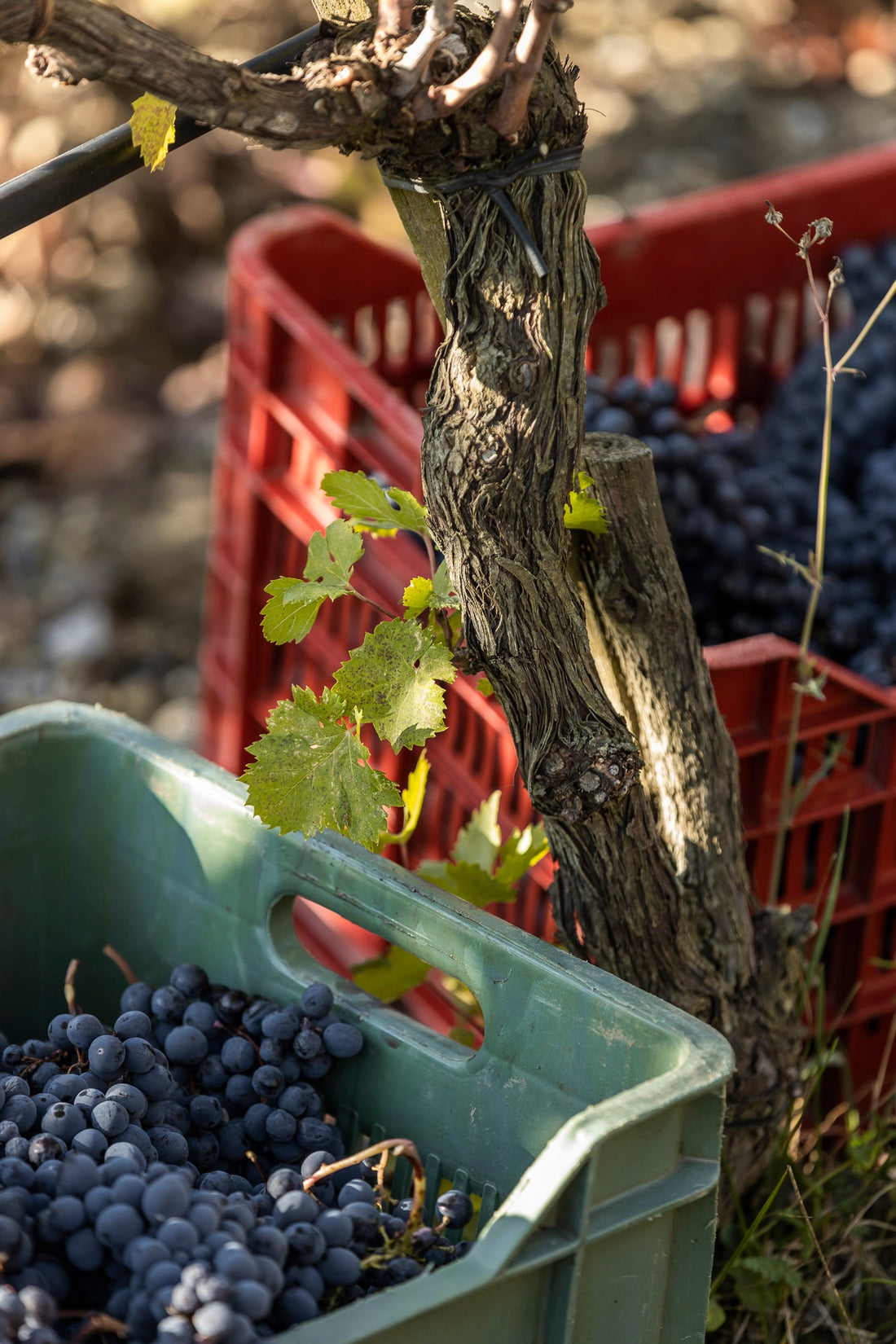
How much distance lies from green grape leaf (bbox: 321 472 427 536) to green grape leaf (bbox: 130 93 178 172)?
298 mm

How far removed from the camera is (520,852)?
1163mm

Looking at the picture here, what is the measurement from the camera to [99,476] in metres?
3.23

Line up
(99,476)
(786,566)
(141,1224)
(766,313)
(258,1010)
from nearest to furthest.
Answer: (141,1224)
(258,1010)
(786,566)
(766,313)
(99,476)

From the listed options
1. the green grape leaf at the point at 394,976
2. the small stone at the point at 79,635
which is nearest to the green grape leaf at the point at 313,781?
the green grape leaf at the point at 394,976

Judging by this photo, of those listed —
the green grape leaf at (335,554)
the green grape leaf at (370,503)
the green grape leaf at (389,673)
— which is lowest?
the green grape leaf at (389,673)

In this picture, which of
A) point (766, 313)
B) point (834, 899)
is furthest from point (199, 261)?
point (834, 899)

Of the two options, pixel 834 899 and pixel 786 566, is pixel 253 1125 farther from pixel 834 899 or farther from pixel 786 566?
pixel 786 566

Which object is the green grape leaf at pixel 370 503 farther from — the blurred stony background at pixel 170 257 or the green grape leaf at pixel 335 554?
the blurred stony background at pixel 170 257

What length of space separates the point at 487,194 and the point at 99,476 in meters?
2.52

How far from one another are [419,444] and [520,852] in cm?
42

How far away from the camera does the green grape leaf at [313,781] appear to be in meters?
0.94

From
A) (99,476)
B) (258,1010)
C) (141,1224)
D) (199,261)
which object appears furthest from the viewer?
(199,261)

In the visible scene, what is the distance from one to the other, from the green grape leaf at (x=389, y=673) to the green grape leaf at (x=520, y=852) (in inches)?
8.4

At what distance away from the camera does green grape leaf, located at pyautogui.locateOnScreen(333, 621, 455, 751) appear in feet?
3.17
